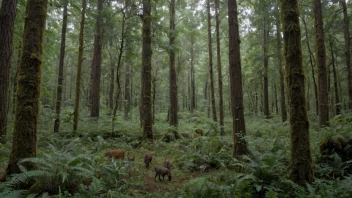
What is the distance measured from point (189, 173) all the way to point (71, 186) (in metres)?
3.58

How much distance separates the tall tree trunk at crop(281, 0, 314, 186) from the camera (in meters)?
4.40

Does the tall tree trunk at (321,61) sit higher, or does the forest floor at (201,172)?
the tall tree trunk at (321,61)

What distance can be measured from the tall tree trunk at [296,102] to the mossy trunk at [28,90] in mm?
5395

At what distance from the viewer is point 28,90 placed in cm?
455

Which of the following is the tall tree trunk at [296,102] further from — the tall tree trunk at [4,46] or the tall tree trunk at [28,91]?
the tall tree trunk at [4,46]

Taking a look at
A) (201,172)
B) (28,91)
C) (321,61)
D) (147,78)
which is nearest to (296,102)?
(201,172)

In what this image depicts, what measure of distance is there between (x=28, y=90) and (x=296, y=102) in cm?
565

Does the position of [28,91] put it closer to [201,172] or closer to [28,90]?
[28,90]

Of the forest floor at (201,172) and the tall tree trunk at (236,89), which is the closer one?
the forest floor at (201,172)

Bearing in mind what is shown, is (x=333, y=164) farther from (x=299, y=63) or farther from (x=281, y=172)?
(x=299, y=63)

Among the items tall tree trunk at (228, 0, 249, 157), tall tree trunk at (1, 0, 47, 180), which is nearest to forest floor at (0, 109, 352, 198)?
tall tree trunk at (1, 0, 47, 180)

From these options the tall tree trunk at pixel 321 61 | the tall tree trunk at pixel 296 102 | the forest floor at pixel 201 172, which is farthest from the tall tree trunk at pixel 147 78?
the tall tree trunk at pixel 321 61

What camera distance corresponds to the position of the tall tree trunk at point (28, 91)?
14.5ft

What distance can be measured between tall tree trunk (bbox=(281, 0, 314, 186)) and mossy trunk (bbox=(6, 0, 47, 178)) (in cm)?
539
